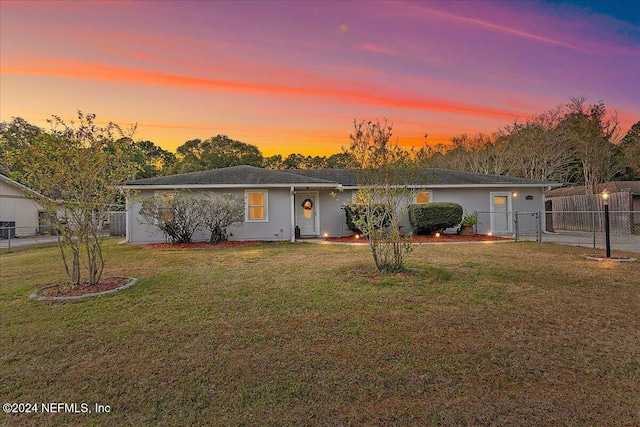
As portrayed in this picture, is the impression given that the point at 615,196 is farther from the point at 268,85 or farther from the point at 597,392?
the point at 597,392

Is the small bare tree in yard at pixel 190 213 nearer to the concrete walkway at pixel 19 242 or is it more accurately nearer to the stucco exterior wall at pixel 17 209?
the concrete walkway at pixel 19 242

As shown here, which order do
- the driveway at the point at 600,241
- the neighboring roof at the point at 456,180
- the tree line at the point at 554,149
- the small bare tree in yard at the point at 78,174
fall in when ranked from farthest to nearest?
the tree line at the point at 554,149
the neighboring roof at the point at 456,180
the driveway at the point at 600,241
the small bare tree in yard at the point at 78,174

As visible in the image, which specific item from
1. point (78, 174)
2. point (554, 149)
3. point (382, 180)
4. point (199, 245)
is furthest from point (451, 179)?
point (554, 149)

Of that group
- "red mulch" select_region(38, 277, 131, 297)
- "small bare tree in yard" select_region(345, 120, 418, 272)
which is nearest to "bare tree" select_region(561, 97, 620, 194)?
"small bare tree in yard" select_region(345, 120, 418, 272)

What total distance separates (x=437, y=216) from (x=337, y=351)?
35.8 ft

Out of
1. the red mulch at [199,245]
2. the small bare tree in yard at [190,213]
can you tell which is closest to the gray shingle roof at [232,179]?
the small bare tree in yard at [190,213]

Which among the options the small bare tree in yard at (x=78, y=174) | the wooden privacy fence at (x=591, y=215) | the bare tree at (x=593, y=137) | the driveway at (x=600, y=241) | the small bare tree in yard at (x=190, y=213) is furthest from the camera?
the bare tree at (x=593, y=137)

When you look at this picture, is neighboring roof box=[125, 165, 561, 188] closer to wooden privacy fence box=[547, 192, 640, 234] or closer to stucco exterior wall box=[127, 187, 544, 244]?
stucco exterior wall box=[127, 187, 544, 244]

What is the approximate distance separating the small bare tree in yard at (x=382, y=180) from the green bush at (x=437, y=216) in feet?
22.5

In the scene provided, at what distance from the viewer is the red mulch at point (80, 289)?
525cm

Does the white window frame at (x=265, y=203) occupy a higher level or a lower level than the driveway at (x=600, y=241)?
higher

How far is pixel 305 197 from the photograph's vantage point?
14.6 metres

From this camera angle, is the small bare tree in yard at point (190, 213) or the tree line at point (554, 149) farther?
the tree line at point (554, 149)

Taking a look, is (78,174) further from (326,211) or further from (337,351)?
(326,211)
